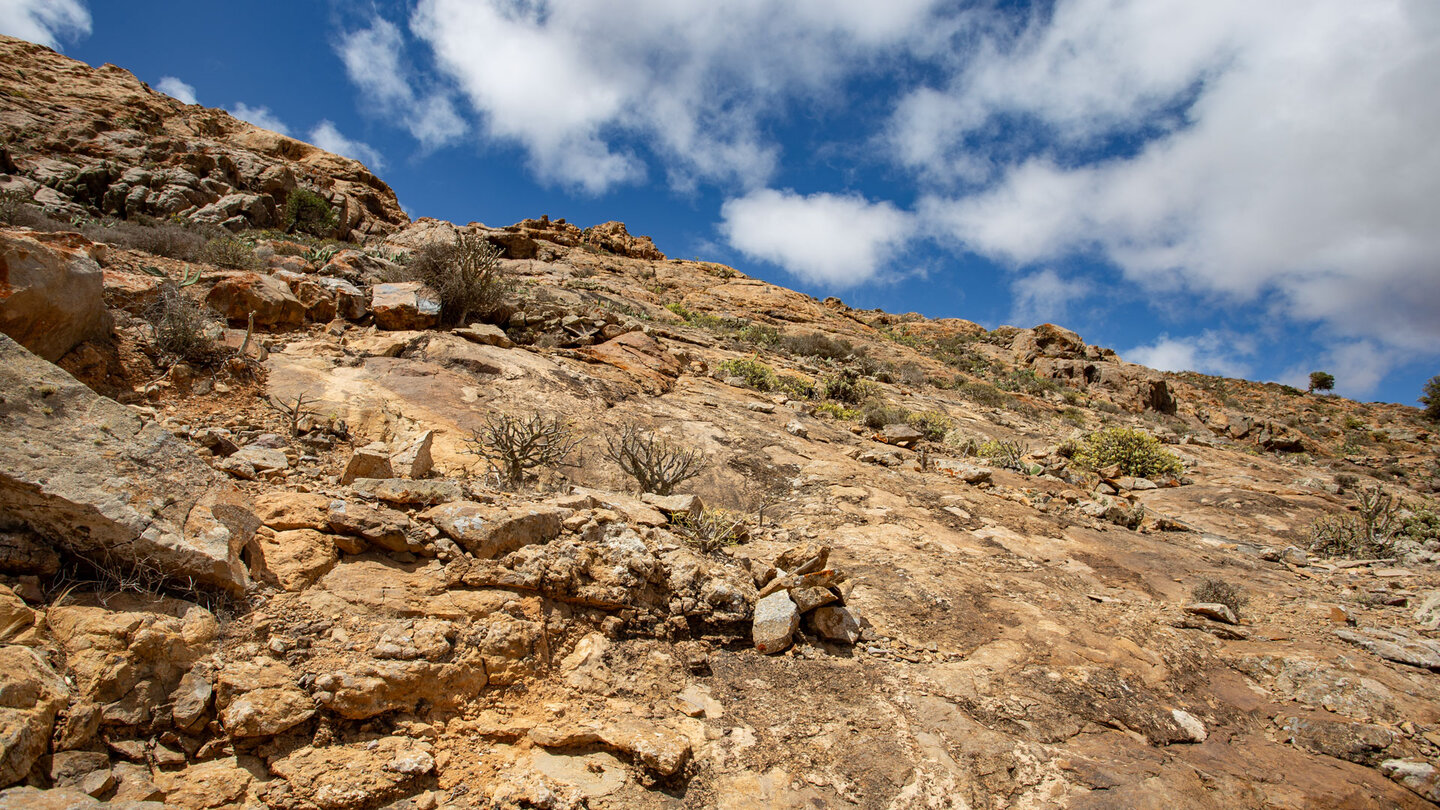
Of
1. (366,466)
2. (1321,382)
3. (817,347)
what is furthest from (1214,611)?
(1321,382)

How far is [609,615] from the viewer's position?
10.3 feet

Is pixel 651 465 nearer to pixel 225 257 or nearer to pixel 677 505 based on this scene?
pixel 677 505

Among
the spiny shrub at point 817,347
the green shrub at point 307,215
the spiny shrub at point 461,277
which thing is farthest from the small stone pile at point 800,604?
the green shrub at point 307,215

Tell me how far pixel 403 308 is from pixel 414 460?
4.26 meters

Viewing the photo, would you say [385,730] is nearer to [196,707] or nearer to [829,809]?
[196,707]

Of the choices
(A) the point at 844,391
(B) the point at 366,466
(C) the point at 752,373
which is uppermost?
(A) the point at 844,391

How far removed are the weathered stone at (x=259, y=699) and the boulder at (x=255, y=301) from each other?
509 centimetres

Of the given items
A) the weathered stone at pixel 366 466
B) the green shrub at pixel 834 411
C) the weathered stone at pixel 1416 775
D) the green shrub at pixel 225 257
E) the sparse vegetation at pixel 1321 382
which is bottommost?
the weathered stone at pixel 1416 775

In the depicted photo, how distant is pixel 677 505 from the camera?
4.26 m

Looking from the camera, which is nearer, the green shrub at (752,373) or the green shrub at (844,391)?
the green shrub at (752,373)

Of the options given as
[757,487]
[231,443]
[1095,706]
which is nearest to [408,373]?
[231,443]

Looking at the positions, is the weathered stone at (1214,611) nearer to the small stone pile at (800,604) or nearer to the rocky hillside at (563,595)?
the rocky hillside at (563,595)

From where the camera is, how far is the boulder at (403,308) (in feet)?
23.9

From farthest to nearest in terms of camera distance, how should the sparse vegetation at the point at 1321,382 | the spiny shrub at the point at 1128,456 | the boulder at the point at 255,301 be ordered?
the sparse vegetation at the point at 1321,382, the spiny shrub at the point at 1128,456, the boulder at the point at 255,301
